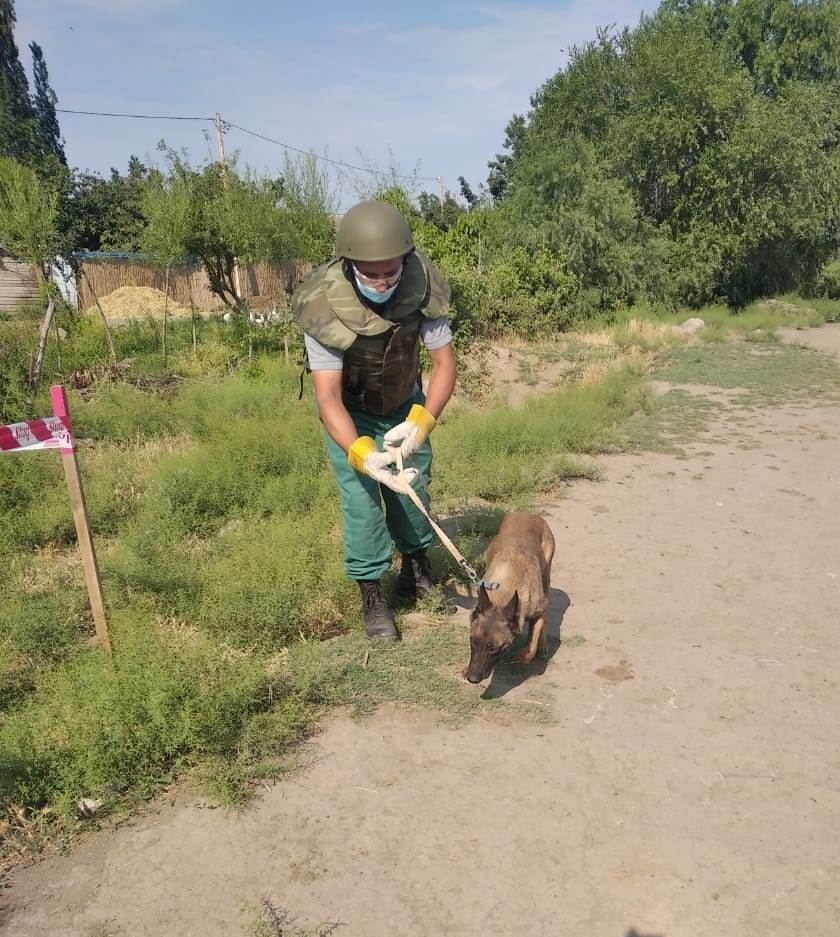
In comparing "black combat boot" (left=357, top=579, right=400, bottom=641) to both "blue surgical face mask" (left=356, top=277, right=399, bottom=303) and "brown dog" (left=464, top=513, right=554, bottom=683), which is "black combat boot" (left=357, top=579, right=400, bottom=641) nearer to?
"brown dog" (left=464, top=513, right=554, bottom=683)

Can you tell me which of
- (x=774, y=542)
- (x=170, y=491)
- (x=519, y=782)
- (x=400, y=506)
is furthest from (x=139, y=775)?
(x=774, y=542)

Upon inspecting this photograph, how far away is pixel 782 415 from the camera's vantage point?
34.0ft

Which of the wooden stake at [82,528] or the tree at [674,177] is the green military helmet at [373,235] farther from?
the tree at [674,177]

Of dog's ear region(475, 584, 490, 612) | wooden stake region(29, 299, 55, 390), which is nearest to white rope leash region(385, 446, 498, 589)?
dog's ear region(475, 584, 490, 612)

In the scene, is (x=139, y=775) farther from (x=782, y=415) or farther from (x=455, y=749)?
(x=782, y=415)

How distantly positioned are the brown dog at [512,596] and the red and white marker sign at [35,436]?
2.17 metres

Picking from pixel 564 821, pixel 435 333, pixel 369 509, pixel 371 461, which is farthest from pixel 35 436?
pixel 564 821

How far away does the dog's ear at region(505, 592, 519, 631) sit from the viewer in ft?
11.4

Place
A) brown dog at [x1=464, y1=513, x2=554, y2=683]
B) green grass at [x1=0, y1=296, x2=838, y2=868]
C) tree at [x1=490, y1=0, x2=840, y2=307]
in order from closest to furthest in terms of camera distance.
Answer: green grass at [x1=0, y1=296, x2=838, y2=868], brown dog at [x1=464, y1=513, x2=554, y2=683], tree at [x1=490, y1=0, x2=840, y2=307]

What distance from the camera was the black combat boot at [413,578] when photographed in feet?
15.4

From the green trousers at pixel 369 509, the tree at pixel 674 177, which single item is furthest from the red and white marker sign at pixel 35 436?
the tree at pixel 674 177

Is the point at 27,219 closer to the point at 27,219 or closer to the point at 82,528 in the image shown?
the point at 27,219

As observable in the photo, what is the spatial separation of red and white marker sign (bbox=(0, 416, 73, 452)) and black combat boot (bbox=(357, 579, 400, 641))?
1.72m

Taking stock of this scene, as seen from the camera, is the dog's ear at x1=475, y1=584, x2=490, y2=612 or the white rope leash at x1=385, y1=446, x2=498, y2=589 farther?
the white rope leash at x1=385, y1=446, x2=498, y2=589
